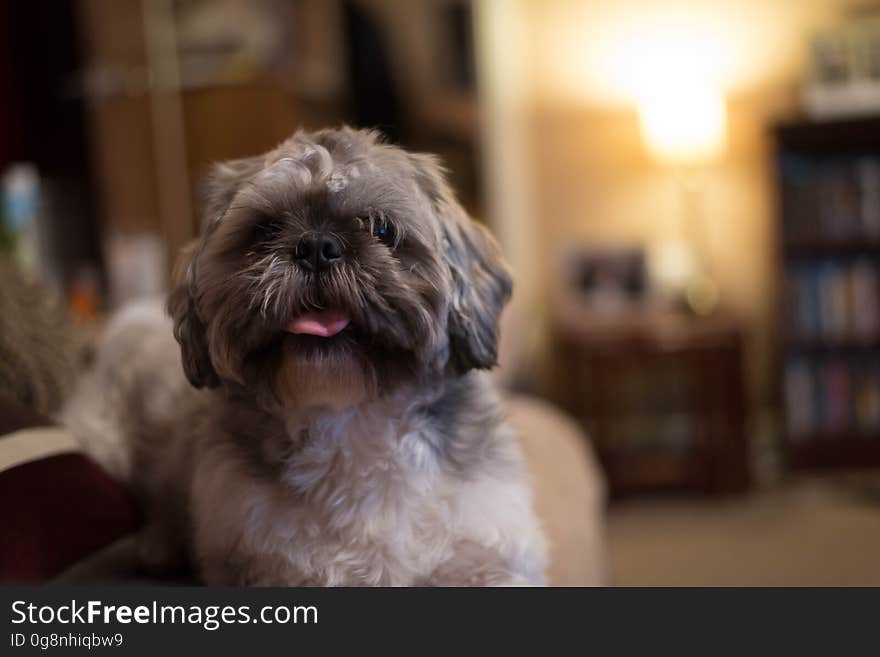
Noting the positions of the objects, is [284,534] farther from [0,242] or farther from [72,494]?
[0,242]

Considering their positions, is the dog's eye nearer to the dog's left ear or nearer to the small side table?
the dog's left ear

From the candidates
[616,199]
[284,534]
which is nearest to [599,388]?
[616,199]

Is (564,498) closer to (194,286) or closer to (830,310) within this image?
(194,286)

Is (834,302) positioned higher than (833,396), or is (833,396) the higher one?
(834,302)

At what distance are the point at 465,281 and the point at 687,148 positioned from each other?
277 cm

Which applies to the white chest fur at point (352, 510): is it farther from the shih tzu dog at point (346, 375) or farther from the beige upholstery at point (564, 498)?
the beige upholstery at point (564, 498)

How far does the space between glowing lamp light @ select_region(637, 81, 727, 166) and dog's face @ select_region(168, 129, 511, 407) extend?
109 inches

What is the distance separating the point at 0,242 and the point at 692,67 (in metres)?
2.84

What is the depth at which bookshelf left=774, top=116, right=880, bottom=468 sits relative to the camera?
3500 mm

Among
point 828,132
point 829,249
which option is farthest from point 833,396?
point 828,132

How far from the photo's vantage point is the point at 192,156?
14.3ft

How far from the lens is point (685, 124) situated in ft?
11.8

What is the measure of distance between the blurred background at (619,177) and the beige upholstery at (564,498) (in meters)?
0.95

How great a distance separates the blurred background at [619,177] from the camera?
339 cm
